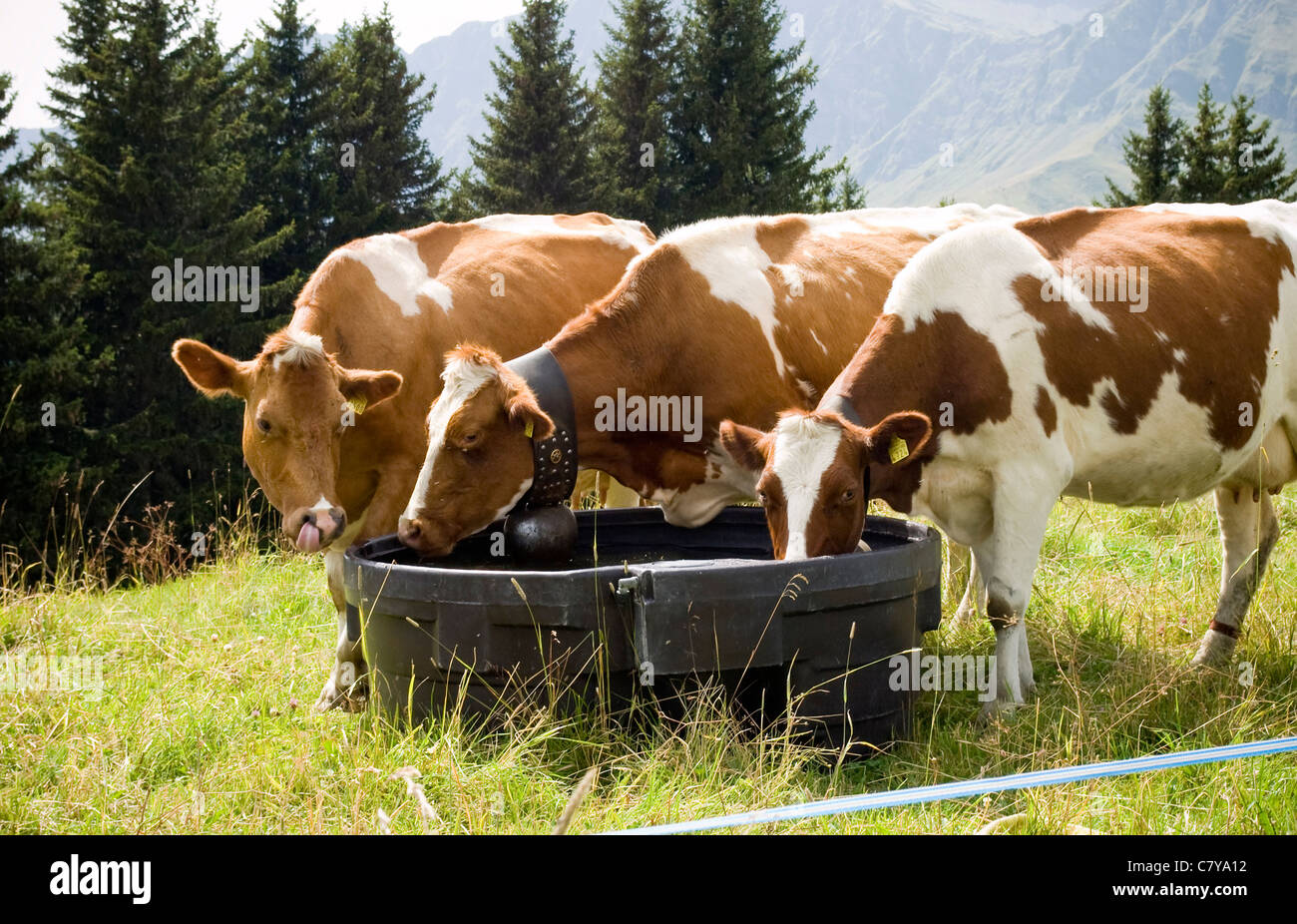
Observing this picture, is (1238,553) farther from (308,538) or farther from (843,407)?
(308,538)

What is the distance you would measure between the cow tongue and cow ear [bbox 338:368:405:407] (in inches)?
28.7

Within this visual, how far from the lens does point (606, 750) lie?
374 cm

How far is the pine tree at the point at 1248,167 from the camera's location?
39219mm

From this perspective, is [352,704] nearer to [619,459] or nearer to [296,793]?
[296,793]

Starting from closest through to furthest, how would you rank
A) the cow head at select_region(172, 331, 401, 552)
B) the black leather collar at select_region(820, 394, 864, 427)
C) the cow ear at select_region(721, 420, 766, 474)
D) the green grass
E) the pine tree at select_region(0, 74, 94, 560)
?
the green grass, the black leather collar at select_region(820, 394, 864, 427), the cow ear at select_region(721, 420, 766, 474), the cow head at select_region(172, 331, 401, 552), the pine tree at select_region(0, 74, 94, 560)

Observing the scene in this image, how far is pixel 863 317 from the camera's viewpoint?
5.84 meters

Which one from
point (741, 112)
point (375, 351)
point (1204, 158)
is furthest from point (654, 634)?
point (1204, 158)

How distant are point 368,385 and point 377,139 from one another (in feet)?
97.9

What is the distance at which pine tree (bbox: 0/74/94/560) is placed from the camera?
19672 millimetres
